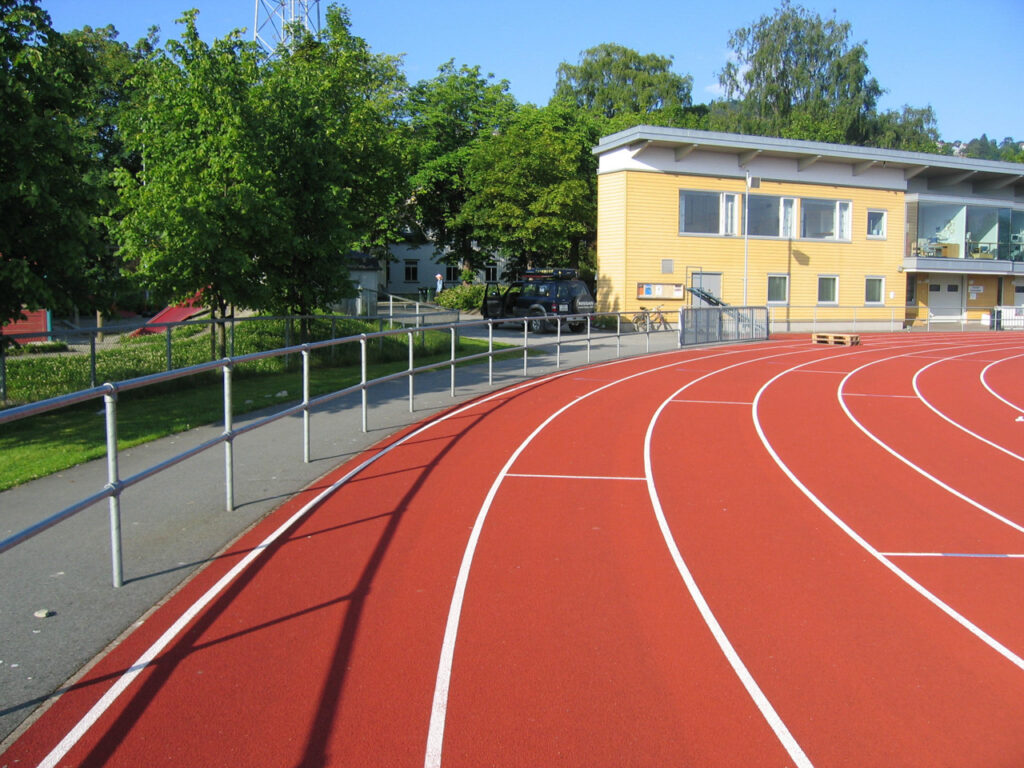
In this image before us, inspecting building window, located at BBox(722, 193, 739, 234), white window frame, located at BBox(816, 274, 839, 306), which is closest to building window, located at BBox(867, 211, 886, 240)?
white window frame, located at BBox(816, 274, 839, 306)

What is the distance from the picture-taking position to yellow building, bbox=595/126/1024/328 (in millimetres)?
35500

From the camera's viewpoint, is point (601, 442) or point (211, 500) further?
point (601, 442)

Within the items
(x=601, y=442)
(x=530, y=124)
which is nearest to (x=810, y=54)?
(x=530, y=124)

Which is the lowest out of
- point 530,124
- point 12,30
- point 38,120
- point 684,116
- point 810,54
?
point 38,120

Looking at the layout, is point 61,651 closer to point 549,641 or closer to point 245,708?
point 245,708

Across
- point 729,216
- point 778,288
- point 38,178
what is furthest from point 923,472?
point 778,288

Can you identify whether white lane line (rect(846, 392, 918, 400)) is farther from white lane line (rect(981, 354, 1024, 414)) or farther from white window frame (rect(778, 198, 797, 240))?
white window frame (rect(778, 198, 797, 240))

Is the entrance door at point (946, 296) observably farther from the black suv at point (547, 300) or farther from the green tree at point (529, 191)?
the black suv at point (547, 300)

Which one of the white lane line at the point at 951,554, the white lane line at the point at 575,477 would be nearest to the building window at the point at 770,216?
the white lane line at the point at 575,477

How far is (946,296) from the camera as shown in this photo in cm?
4409

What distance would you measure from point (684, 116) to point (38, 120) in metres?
59.9

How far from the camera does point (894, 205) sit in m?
41.4

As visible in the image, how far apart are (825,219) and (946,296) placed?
9540 mm

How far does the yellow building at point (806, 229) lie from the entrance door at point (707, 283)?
61 millimetres
